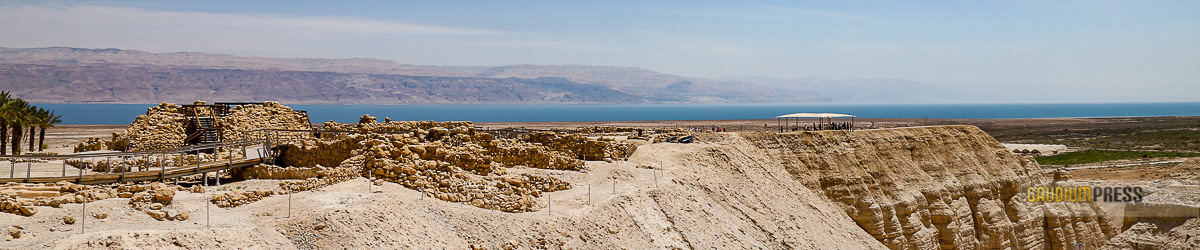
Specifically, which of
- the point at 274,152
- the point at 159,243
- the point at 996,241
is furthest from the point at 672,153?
the point at 159,243

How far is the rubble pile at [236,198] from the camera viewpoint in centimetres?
1705

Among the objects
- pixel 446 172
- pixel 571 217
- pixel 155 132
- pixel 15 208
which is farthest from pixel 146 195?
pixel 155 132

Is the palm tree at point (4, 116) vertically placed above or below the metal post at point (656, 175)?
above

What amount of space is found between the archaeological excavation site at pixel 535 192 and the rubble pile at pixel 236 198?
6 centimetres

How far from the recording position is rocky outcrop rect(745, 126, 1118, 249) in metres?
36.1

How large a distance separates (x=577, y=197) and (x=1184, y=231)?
91.7 feet

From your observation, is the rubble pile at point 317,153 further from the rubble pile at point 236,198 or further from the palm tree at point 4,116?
the palm tree at point 4,116

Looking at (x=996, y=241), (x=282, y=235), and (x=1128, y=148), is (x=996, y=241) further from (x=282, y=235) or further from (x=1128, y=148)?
(x=1128, y=148)

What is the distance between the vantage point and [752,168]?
111ft

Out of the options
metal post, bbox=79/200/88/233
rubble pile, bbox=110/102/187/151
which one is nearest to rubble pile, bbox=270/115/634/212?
metal post, bbox=79/200/88/233

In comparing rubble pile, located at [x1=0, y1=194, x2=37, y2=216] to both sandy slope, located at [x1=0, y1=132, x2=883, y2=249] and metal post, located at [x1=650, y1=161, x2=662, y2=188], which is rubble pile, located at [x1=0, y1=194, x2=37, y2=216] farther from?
metal post, located at [x1=650, y1=161, x2=662, y2=188]

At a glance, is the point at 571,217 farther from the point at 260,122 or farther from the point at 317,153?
the point at 260,122

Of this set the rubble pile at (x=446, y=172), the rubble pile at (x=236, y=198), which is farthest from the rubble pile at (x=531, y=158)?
the rubble pile at (x=236, y=198)

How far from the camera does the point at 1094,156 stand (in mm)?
72438
